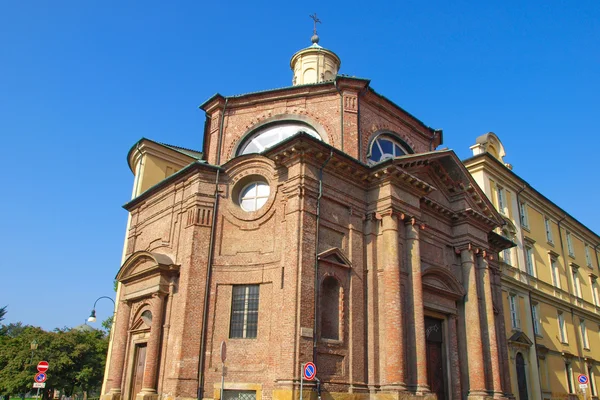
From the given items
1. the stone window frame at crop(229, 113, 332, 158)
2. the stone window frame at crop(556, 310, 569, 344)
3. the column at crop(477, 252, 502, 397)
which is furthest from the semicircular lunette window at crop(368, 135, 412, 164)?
the stone window frame at crop(556, 310, 569, 344)

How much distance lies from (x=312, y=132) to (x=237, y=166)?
3.52m

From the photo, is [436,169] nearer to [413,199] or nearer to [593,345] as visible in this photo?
[413,199]

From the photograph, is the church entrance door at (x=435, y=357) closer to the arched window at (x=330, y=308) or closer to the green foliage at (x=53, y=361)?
the arched window at (x=330, y=308)

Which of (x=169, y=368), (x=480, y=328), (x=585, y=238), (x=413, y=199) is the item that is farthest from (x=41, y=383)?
(x=585, y=238)

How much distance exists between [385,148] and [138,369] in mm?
13248

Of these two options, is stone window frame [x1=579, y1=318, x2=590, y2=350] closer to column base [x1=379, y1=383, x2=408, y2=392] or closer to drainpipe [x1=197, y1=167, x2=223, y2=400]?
column base [x1=379, y1=383, x2=408, y2=392]

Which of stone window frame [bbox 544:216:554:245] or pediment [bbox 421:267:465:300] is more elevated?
stone window frame [bbox 544:216:554:245]

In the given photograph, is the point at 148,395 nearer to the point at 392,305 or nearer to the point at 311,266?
the point at 311,266

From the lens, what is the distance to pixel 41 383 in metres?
19.8

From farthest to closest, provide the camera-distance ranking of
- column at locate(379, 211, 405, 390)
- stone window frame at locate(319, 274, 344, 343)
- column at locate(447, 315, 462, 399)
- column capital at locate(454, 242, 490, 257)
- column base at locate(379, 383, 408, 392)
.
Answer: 1. column capital at locate(454, 242, 490, 257)
2. column at locate(447, 315, 462, 399)
3. column at locate(379, 211, 405, 390)
4. stone window frame at locate(319, 274, 344, 343)
5. column base at locate(379, 383, 408, 392)

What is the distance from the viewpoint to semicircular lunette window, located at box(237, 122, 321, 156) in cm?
2079

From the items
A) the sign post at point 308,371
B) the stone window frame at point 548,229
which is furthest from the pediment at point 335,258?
the stone window frame at point 548,229

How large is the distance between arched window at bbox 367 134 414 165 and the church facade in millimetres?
80

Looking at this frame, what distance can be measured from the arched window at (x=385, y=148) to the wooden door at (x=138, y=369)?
11.5 meters
